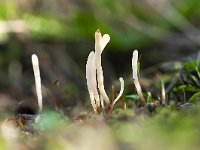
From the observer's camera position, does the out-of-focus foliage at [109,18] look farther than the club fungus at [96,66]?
Yes

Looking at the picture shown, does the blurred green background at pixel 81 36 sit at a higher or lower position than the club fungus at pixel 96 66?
higher

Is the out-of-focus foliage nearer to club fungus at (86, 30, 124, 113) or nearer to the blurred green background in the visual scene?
the blurred green background

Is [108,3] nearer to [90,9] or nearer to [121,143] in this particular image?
[90,9]

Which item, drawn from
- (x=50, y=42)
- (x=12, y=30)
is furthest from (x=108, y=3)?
(x=12, y=30)

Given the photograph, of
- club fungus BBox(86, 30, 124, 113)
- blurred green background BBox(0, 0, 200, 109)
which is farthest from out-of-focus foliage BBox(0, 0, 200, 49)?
club fungus BBox(86, 30, 124, 113)

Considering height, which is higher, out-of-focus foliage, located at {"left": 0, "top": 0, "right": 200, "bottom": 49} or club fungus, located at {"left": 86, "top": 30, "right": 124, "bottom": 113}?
out-of-focus foliage, located at {"left": 0, "top": 0, "right": 200, "bottom": 49}

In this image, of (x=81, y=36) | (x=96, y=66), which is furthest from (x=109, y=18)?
(x=96, y=66)

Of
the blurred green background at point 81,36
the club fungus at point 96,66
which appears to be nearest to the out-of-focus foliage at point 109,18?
the blurred green background at point 81,36

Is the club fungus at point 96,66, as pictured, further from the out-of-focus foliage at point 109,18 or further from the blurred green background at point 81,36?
the out-of-focus foliage at point 109,18
